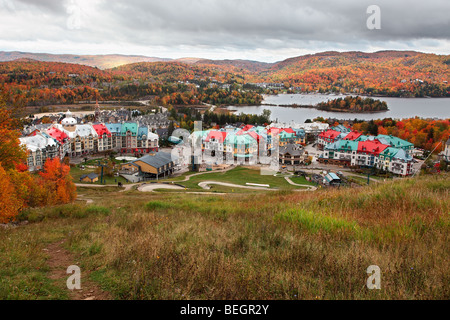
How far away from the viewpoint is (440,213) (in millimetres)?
5352

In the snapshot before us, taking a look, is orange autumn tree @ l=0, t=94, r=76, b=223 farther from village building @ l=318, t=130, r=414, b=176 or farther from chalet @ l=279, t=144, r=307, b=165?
village building @ l=318, t=130, r=414, b=176

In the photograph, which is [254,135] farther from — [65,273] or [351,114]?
[351,114]

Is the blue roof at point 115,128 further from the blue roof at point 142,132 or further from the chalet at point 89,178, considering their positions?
the chalet at point 89,178

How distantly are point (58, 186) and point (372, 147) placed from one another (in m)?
36.6

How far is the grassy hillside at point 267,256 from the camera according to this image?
10.7 ft

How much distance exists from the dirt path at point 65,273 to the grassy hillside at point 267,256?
0.10m

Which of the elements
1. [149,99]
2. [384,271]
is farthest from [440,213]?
[149,99]

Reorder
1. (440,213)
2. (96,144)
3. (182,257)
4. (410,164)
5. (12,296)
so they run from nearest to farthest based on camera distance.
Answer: (12,296) < (182,257) < (440,213) < (410,164) < (96,144)

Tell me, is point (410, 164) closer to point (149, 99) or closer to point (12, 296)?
point (12, 296)

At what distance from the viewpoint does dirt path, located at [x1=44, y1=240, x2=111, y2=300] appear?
350 cm

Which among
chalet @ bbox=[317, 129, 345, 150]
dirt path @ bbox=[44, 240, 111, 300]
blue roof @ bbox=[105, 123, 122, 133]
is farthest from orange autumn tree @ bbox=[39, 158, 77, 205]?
chalet @ bbox=[317, 129, 345, 150]

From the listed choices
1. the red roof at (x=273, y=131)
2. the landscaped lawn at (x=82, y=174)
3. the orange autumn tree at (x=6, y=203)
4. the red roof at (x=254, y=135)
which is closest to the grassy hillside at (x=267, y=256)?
the orange autumn tree at (x=6, y=203)

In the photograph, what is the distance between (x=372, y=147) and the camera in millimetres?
40219

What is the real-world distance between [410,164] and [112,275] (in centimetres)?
3948
